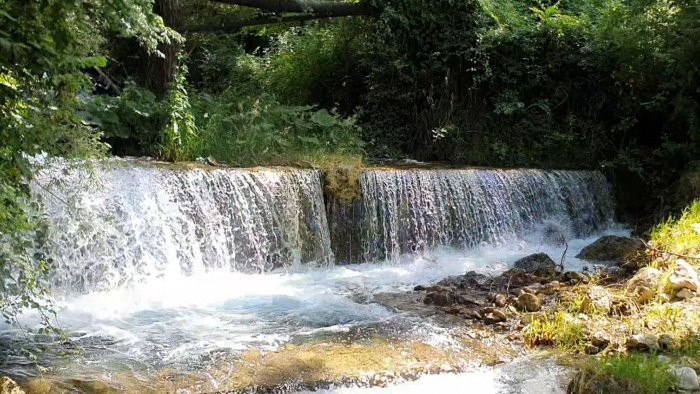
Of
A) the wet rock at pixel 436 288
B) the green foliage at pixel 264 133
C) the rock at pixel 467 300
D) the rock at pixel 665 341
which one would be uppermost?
the green foliage at pixel 264 133

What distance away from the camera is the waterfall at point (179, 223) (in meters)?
6.70

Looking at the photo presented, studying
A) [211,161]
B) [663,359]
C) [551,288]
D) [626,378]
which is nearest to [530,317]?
[551,288]

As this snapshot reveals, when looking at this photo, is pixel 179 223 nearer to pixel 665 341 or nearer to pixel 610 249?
pixel 665 341

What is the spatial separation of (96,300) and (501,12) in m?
10.4

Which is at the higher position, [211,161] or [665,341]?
[211,161]

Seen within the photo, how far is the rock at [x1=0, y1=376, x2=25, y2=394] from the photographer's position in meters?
3.80

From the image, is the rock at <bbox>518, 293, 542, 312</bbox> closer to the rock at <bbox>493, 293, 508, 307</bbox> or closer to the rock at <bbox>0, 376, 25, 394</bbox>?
the rock at <bbox>493, 293, 508, 307</bbox>

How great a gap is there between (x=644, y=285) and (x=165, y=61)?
755 centimetres

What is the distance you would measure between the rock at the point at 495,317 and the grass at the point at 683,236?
2293mm

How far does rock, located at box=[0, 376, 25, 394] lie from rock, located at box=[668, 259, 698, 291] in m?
5.14

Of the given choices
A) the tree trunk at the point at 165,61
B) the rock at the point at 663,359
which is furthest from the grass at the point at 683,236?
the tree trunk at the point at 165,61

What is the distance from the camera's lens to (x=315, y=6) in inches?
507

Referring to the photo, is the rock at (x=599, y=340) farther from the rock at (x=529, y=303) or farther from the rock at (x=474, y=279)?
the rock at (x=474, y=279)

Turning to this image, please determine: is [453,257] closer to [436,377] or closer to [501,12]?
[436,377]
